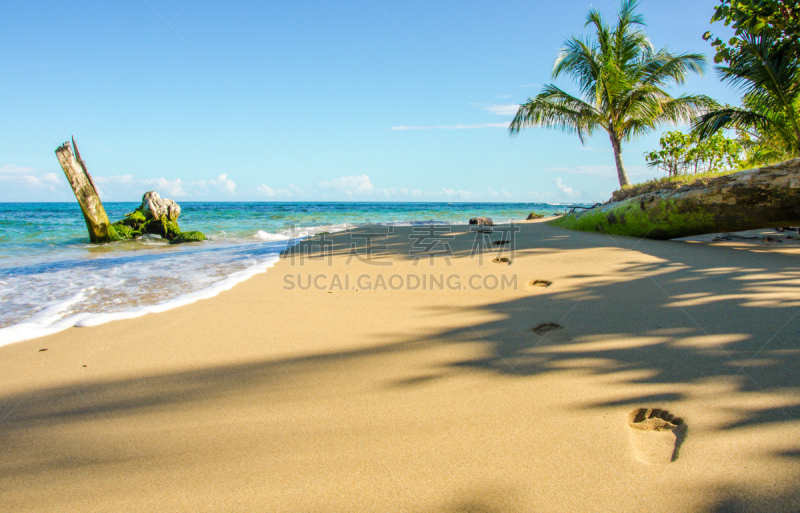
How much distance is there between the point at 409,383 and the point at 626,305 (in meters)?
1.75

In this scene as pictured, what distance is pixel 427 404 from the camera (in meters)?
1.64

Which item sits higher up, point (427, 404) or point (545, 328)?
point (545, 328)

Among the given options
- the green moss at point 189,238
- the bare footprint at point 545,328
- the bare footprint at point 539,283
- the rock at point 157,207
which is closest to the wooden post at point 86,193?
the rock at point 157,207

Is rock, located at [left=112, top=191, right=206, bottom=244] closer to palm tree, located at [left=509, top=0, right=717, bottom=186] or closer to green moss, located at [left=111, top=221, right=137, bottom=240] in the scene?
green moss, located at [left=111, top=221, right=137, bottom=240]

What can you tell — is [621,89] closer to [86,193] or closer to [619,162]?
[619,162]

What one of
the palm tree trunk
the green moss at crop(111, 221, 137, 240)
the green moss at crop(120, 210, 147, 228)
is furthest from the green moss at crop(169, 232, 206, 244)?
the palm tree trunk

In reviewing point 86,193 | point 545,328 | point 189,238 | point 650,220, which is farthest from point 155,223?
point 650,220

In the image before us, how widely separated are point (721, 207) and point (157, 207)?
12.3 m

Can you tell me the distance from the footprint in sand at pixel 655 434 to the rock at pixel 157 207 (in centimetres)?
1174

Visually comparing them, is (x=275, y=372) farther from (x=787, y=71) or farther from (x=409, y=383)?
(x=787, y=71)

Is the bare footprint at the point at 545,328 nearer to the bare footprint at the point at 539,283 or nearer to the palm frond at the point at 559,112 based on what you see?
the bare footprint at the point at 539,283

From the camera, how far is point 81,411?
5.69 feet

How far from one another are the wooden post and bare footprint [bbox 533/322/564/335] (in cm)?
1075

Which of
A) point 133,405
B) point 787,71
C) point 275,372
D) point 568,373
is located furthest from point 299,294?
point 787,71
